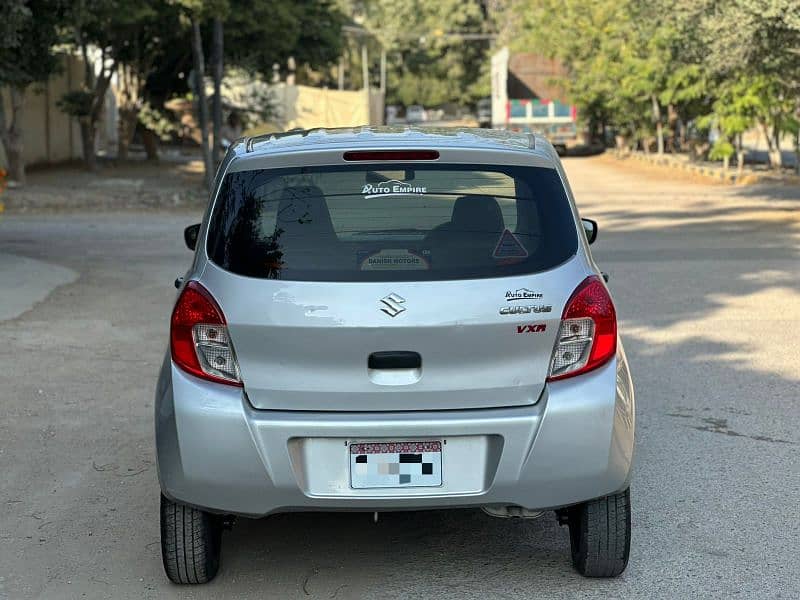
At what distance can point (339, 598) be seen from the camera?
4.50m

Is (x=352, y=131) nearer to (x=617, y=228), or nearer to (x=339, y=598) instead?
(x=339, y=598)

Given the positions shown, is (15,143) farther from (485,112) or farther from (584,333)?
(485,112)

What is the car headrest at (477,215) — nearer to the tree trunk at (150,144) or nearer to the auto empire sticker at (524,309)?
the auto empire sticker at (524,309)

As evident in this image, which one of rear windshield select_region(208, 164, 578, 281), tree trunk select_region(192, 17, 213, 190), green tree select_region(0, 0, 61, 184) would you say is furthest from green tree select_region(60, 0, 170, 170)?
rear windshield select_region(208, 164, 578, 281)

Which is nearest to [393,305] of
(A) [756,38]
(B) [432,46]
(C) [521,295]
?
(C) [521,295]

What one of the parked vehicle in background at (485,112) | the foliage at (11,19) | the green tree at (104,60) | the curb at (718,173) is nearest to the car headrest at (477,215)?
the foliage at (11,19)

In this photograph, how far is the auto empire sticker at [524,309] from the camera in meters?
4.19

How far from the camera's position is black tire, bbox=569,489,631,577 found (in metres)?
4.50

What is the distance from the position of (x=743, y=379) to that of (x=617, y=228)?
10.8m

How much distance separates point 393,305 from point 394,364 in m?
0.20

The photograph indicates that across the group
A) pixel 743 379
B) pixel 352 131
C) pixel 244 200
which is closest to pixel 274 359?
pixel 244 200

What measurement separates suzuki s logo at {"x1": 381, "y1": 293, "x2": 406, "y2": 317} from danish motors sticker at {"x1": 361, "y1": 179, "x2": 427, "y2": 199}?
18.3 inches

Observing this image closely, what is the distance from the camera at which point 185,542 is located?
4.55m

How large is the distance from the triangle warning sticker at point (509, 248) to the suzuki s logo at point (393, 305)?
0.39 meters
